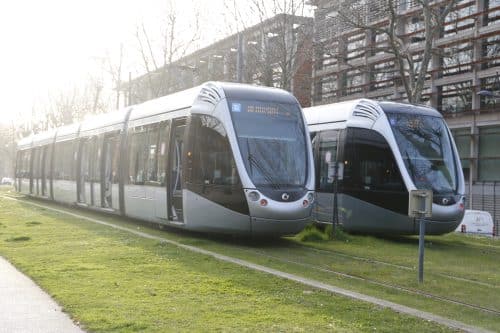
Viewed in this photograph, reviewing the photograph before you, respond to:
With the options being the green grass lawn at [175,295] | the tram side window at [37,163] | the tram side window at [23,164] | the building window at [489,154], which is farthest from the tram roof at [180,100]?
the building window at [489,154]

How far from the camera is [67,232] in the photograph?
51.7ft

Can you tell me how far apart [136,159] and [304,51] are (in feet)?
38.0

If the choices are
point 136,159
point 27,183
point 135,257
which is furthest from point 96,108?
point 135,257

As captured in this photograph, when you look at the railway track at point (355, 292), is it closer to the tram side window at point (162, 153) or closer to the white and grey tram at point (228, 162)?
the white and grey tram at point (228, 162)

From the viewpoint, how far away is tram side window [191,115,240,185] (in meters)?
13.9

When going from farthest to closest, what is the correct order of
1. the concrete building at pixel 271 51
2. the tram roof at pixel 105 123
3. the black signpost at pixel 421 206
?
the concrete building at pixel 271 51 < the tram roof at pixel 105 123 < the black signpost at pixel 421 206

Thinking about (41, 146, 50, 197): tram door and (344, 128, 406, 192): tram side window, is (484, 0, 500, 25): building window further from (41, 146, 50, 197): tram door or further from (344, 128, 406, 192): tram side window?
(344, 128, 406, 192): tram side window

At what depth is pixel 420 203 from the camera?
980 cm

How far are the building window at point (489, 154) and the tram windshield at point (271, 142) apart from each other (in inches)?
1135

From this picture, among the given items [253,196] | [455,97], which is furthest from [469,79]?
[253,196]

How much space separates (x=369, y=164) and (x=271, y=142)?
3408mm

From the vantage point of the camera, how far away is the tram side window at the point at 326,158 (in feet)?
57.0

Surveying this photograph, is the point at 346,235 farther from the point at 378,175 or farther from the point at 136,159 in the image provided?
the point at 136,159

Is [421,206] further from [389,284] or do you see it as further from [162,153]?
[162,153]
